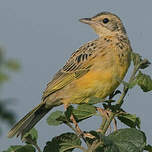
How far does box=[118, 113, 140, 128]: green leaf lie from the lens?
9.37 ft

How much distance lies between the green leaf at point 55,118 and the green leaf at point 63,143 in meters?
0.16

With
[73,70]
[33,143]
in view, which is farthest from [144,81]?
[73,70]

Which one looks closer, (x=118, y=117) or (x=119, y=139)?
(x=119, y=139)

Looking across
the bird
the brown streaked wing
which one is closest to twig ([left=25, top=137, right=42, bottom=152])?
the bird

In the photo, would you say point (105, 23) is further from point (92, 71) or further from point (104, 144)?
point (104, 144)

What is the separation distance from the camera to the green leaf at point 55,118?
290 cm

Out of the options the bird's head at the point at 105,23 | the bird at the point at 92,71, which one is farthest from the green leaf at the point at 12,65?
the bird's head at the point at 105,23

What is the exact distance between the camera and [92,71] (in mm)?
5723

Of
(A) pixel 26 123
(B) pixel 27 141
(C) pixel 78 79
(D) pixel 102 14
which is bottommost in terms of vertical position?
(A) pixel 26 123

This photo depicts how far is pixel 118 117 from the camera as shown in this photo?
2.90m

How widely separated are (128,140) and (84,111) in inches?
23.2

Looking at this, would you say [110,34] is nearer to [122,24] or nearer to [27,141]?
[122,24]

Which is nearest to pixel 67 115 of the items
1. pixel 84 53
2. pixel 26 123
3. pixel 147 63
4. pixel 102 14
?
pixel 147 63

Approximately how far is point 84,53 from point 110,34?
59 cm
